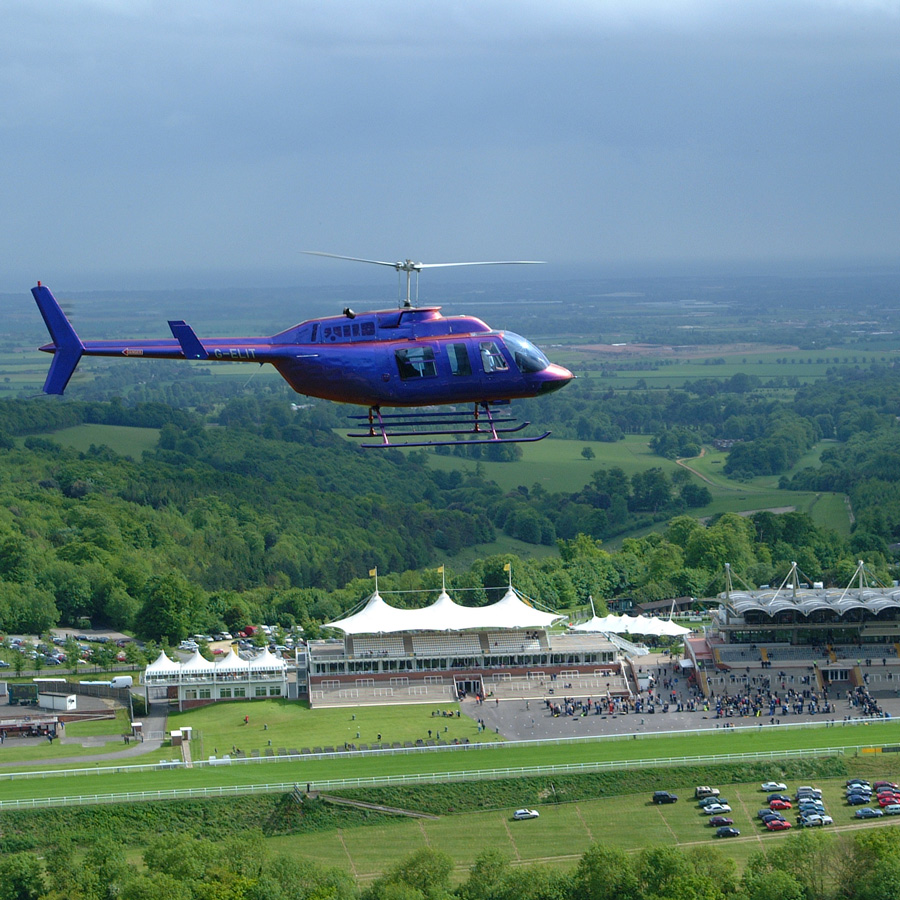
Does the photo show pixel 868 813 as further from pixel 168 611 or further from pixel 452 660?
pixel 168 611

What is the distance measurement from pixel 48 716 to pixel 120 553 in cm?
3955

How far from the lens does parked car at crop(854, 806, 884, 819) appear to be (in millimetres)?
66688

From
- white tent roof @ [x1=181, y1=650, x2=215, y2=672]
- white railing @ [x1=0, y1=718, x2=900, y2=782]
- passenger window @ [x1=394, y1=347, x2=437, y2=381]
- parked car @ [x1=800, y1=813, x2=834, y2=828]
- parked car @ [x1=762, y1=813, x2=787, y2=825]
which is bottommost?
white tent roof @ [x1=181, y1=650, x2=215, y2=672]

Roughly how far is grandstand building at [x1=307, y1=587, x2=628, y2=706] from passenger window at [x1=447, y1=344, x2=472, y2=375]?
4143cm

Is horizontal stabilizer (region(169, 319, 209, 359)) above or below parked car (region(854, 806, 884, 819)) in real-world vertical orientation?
above

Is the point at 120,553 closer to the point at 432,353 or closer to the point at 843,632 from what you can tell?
the point at 843,632

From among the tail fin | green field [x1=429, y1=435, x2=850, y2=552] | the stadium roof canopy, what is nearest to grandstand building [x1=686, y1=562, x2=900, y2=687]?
the stadium roof canopy

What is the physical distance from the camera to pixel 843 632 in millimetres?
91188

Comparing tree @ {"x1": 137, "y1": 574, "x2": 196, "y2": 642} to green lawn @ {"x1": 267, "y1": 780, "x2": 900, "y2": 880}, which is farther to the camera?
tree @ {"x1": 137, "y1": 574, "x2": 196, "y2": 642}

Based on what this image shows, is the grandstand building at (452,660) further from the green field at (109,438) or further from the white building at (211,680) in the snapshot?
the green field at (109,438)

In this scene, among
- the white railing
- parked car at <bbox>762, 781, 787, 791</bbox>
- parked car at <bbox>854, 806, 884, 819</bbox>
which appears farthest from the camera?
the white railing

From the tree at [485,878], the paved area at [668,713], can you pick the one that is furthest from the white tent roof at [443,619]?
the tree at [485,878]

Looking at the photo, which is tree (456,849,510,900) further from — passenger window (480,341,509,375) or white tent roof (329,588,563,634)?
white tent roof (329,588,563,634)

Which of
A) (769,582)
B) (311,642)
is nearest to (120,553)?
(311,642)
